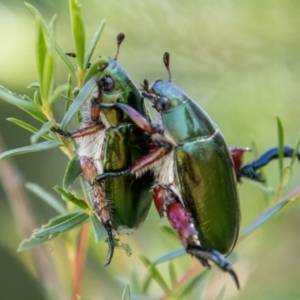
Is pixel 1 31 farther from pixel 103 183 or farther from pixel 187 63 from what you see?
pixel 103 183

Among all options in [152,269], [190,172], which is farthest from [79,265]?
[190,172]

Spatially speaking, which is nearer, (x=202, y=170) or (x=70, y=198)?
(x=70, y=198)

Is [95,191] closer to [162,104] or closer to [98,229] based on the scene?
[98,229]

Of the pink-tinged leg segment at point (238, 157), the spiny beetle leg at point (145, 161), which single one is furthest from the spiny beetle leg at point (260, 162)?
the spiny beetle leg at point (145, 161)

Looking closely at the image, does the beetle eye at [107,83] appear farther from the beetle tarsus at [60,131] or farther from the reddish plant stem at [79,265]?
the reddish plant stem at [79,265]

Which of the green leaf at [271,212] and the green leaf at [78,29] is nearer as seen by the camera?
the green leaf at [78,29]

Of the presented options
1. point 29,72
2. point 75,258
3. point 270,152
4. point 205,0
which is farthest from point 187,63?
point 75,258
